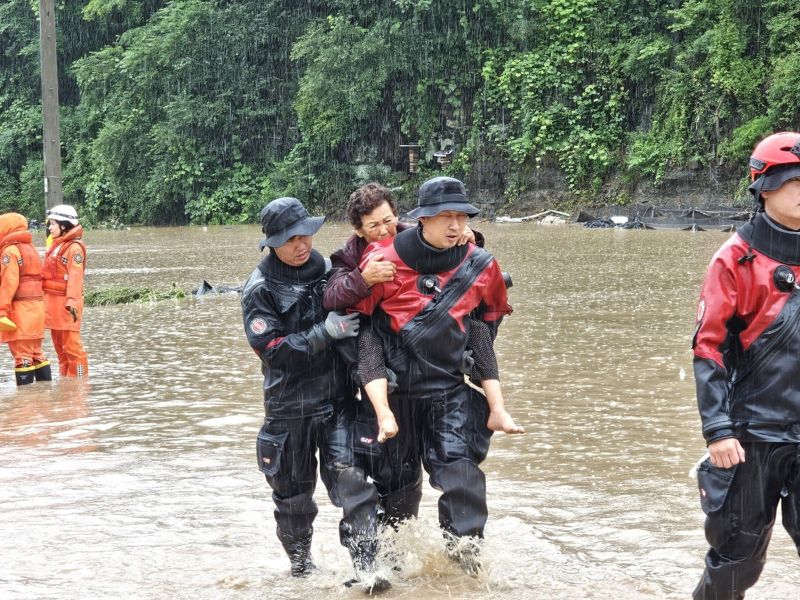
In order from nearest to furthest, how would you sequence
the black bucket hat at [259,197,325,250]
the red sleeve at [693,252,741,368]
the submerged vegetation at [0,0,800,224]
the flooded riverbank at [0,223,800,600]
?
the red sleeve at [693,252,741,368] → the black bucket hat at [259,197,325,250] → the flooded riverbank at [0,223,800,600] → the submerged vegetation at [0,0,800,224]

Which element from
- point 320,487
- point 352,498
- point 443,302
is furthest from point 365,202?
point 320,487

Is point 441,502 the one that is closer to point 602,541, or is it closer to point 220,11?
point 602,541

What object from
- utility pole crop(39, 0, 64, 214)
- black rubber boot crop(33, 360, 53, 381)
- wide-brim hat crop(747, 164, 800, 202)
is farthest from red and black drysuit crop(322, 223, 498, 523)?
utility pole crop(39, 0, 64, 214)

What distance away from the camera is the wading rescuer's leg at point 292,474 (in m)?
4.70

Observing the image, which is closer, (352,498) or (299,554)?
(352,498)

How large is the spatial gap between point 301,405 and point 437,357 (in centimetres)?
63

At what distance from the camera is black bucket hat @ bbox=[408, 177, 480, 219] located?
14.8ft

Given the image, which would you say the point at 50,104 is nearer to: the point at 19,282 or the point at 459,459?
the point at 19,282

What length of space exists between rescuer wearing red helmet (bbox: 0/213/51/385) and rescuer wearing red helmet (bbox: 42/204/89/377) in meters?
0.24

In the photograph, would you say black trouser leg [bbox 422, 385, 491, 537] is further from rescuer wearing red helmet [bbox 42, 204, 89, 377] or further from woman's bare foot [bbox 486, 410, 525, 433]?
rescuer wearing red helmet [bbox 42, 204, 89, 377]

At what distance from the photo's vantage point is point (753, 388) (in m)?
3.69

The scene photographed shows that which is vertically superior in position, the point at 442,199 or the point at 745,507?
the point at 442,199

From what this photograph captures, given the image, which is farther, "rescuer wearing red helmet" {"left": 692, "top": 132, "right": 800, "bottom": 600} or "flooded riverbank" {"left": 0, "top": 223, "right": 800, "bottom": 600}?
"flooded riverbank" {"left": 0, "top": 223, "right": 800, "bottom": 600}

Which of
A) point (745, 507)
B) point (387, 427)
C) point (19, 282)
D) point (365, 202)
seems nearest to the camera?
point (745, 507)
